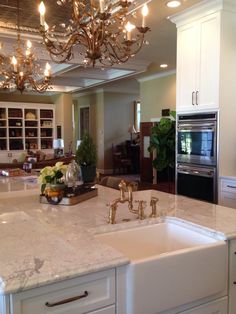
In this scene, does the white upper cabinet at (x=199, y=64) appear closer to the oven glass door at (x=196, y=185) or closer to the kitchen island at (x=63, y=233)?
the oven glass door at (x=196, y=185)

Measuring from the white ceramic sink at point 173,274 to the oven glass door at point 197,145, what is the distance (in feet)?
6.78

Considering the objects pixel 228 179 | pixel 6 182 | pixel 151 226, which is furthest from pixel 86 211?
pixel 228 179

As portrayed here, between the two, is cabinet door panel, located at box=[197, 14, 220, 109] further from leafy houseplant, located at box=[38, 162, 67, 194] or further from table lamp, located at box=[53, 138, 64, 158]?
table lamp, located at box=[53, 138, 64, 158]

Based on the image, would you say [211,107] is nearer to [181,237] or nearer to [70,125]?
A: [181,237]

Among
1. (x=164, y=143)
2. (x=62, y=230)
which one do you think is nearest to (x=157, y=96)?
(x=164, y=143)

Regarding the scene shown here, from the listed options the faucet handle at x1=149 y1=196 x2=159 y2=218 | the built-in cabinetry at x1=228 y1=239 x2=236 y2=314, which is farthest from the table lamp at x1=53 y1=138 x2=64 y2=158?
the built-in cabinetry at x1=228 y1=239 x2=236 y2=314

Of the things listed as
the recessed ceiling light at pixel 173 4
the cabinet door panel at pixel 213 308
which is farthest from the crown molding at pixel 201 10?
the cabinet door panel at pixel 213 308

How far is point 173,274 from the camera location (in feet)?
4.19

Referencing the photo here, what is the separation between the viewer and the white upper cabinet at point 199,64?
11.4ft

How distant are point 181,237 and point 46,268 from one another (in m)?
0.89

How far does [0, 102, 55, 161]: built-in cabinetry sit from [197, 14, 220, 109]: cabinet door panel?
7.63 metres

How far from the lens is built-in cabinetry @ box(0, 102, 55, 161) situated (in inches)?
→ 391

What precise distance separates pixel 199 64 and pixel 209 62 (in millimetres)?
147

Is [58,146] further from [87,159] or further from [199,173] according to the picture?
[87,159]
